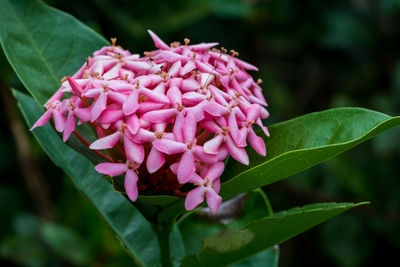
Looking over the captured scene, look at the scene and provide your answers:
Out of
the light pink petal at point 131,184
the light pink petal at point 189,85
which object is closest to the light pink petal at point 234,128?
the light pink petal at point 189,85

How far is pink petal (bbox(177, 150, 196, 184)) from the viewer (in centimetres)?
105

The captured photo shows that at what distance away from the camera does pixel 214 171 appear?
1.10m

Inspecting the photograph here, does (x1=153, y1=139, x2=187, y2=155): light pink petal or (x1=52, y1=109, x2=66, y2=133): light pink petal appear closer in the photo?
(x1=153, y1=139, x2=187, y2=155): light pink petal

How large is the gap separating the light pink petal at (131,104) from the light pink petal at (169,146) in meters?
0.09

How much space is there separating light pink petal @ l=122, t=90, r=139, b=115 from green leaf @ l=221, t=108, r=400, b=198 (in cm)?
25

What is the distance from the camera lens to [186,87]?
117cm

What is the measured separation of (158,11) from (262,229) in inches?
74.8

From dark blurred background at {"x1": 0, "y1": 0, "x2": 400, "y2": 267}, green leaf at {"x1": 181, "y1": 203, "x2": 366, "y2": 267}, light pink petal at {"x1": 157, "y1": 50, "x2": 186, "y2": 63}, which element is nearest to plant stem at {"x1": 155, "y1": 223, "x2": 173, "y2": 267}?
green leaf at {"x1": 181, "y1": 203, "x2": 366, "y2": 267}

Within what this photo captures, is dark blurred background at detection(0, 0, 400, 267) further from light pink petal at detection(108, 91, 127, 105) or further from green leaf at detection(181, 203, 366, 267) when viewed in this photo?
light pink petal at detection(108, 91, 127, 105)

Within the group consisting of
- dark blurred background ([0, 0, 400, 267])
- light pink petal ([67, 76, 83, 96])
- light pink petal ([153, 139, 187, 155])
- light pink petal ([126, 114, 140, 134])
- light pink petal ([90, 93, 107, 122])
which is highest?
light pink petal ([67, 76, 83, 96])

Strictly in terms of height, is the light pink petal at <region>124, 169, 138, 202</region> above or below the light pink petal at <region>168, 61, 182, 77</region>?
below

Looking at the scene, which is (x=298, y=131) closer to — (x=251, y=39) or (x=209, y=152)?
(x=209, y=152)

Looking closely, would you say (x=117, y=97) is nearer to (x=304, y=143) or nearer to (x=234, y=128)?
(x=234, y=128)

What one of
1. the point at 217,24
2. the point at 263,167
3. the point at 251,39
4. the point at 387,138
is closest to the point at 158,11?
the point at 217,24
